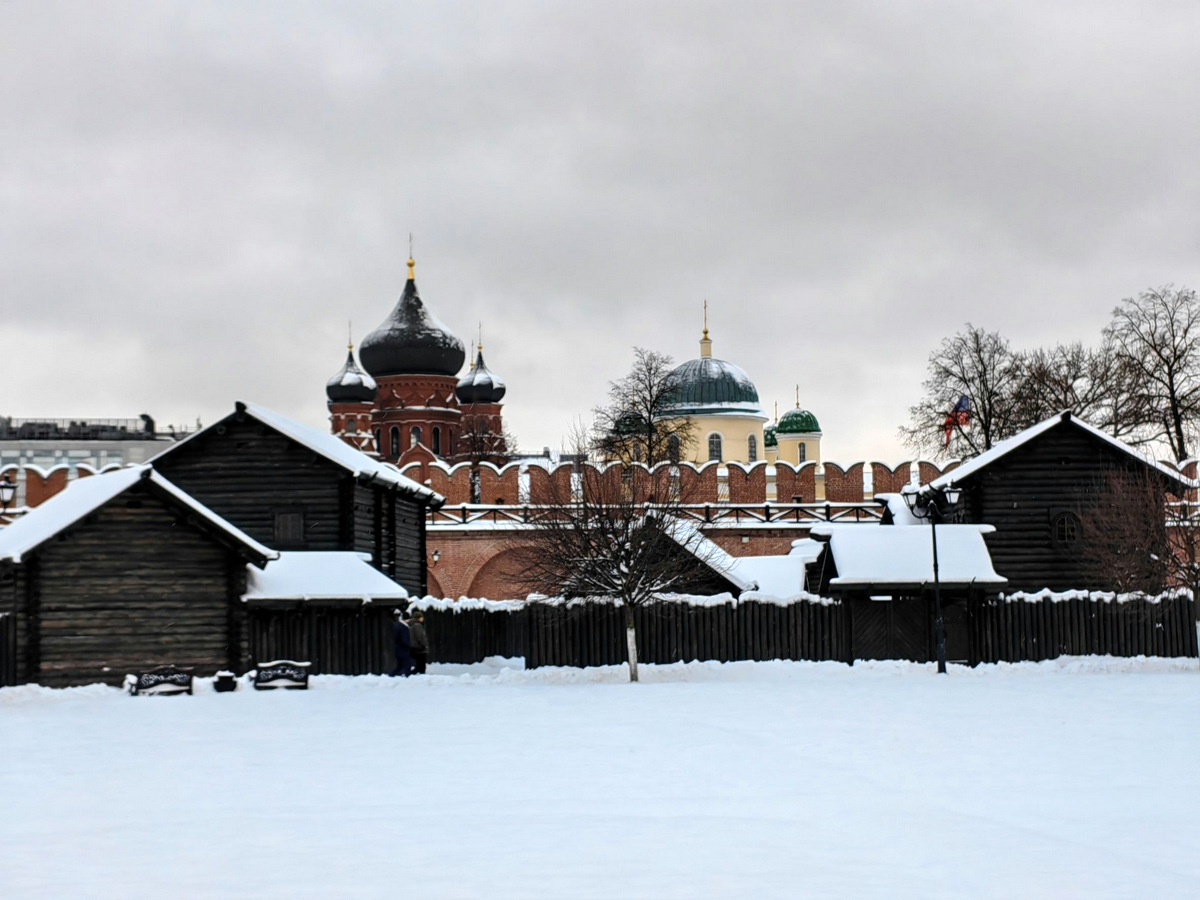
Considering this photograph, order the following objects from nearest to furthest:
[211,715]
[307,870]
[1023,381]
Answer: [307,870], [211,715], [1023,381]

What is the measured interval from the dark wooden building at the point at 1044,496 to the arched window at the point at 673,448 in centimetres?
2069

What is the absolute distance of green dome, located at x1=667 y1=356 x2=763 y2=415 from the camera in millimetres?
79125

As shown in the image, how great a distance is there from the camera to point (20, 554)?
2330 cm

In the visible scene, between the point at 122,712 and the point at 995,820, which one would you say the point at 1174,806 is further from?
the point at 122,712

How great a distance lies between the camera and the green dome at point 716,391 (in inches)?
3115

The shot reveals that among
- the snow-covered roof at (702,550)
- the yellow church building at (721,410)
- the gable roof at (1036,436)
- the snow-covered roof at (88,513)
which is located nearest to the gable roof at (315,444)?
the snow-covered roof at (88,513)

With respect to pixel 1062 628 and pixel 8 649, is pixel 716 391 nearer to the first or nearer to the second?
pixel 1062 628

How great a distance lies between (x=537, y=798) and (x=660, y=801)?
99 cm

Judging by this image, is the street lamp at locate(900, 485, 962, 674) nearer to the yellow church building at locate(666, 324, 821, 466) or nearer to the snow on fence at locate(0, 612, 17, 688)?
the snow on fence at locate(0, 612, 17, 688)

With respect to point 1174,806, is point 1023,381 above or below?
above

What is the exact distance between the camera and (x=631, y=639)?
85.5ft

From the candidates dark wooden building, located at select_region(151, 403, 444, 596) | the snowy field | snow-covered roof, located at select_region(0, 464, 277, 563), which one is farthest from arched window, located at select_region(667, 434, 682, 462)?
the snowy field

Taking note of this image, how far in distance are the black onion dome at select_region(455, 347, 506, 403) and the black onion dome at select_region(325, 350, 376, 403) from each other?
17.0 ft

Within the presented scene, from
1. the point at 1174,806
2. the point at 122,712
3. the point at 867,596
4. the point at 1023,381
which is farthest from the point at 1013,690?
the point at 1023,381
